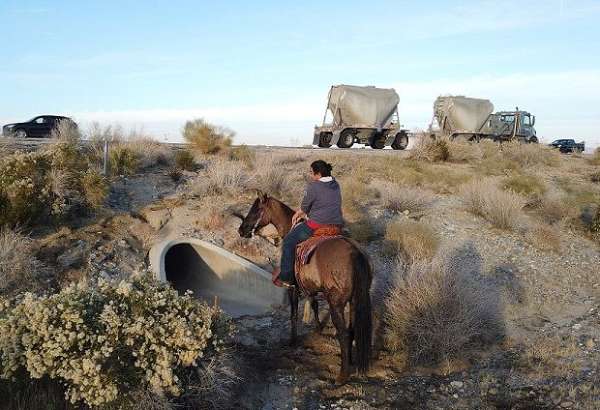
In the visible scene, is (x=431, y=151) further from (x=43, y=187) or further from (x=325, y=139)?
(x=43, y=187)

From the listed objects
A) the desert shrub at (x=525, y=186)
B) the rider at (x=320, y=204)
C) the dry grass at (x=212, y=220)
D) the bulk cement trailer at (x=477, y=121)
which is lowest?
the dry grass at (x=212, y=220)

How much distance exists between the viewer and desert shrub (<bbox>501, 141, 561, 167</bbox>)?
26594 mm

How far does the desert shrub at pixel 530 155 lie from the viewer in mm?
26594

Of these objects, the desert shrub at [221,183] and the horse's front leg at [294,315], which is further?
the desert shrub at [221,183]

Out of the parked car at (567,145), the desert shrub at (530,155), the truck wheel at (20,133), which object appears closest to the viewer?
the desert shrub at (530,155)

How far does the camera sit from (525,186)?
63.7 feet

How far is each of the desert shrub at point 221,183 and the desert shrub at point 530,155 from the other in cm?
1570

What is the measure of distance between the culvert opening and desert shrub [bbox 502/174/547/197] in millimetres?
10752

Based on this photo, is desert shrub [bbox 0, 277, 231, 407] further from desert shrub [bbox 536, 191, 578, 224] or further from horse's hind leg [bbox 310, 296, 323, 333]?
desert shrub [bbox 536, 191, 578, 224]

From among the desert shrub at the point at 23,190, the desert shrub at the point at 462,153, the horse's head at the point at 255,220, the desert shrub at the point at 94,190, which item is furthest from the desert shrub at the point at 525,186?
the desert shrub at the point at 23,190

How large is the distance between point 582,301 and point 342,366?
6394 millimetres

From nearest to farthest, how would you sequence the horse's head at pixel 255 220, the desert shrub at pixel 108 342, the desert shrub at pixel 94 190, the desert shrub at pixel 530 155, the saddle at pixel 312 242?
the desert shrub at pixel 108 342 < the saddle at pixel 312 242 < the horse's head at pixel 255 220 < the desert shrub at pixel 94 190 < the desert shrub at pixel 530 155

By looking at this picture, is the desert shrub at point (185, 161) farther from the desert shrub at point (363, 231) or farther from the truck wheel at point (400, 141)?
the truck wheel at point (400, 141)

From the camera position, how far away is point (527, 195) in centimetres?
1845
